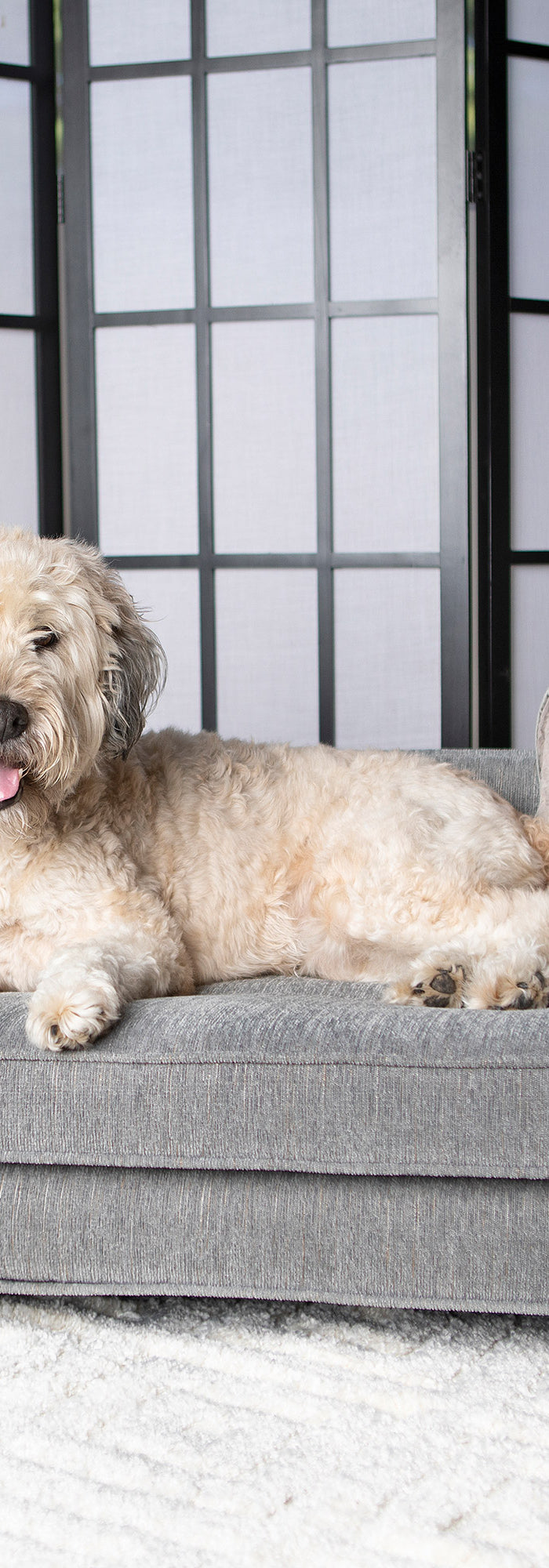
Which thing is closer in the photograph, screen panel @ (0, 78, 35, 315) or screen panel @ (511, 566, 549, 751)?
screen panel @ (0, 78, 35, 315)

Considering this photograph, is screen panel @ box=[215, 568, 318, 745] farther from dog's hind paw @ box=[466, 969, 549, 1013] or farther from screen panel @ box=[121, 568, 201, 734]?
dog's hind paw @ box=[466, 969, 549, 1013]

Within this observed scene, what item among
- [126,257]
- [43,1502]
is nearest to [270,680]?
[126,257]

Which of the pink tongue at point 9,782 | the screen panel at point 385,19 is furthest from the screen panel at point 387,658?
the pink tongue at point 9,782

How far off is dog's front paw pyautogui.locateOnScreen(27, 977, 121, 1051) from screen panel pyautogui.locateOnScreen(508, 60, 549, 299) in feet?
12.1

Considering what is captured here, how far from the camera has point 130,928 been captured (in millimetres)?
Answer: 2205

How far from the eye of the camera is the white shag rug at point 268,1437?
1489 mm

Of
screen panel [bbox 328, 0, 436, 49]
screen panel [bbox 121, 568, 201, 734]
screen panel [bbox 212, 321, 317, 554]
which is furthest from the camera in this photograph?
screen panel [bbox 121, 568, 201, 734]

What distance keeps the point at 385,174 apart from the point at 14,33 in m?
1.42

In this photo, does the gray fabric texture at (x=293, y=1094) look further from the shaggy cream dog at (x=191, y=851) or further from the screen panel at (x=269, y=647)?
the screen panel at (x=269, y=647)

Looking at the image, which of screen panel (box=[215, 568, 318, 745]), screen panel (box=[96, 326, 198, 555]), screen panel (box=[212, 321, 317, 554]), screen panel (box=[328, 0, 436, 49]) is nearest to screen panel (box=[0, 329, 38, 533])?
screen panel (box=[96, 326, 198, 555])

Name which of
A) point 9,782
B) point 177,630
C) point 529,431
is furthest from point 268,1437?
point 529,431

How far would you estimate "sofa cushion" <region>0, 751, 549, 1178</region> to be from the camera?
181cm

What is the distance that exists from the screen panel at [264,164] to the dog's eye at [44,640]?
111 inches

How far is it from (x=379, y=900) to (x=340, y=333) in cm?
271
